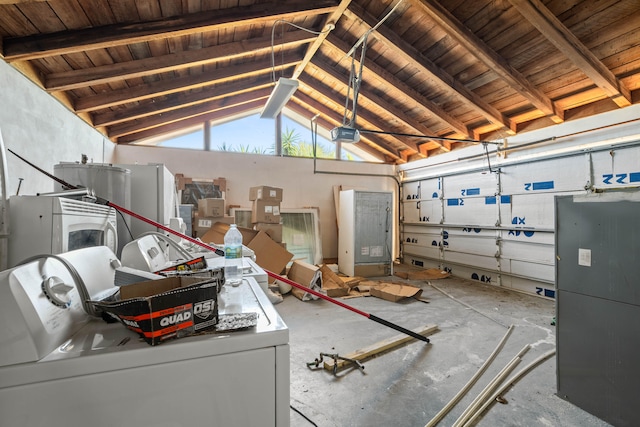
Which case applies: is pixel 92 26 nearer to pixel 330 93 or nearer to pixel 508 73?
pixel 330 93

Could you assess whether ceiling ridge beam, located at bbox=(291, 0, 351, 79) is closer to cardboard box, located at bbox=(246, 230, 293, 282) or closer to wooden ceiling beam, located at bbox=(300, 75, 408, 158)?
wooden ceiling beam, located at bbox=(300, 75, 408, 158)

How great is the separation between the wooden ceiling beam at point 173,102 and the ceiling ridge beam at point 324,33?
0.56 meters

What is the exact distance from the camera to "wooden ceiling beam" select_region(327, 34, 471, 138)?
3.95 meters

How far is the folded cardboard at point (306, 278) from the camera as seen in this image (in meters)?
3.86

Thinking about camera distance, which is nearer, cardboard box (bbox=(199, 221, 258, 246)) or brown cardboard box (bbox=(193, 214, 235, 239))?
cardboard box (bbox=(199, 221, 258, 246))

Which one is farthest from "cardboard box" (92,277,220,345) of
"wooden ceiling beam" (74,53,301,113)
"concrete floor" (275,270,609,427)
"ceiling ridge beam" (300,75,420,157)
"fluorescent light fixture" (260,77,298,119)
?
"ceiling ridge beam" (300,75,420,157)

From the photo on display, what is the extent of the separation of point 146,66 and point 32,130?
1.19 meters

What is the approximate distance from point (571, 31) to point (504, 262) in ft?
10.00

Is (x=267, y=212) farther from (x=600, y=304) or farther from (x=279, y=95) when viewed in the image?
(x=600, y=304)

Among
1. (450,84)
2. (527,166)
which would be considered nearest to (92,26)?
(450,84)

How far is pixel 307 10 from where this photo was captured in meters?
3.07

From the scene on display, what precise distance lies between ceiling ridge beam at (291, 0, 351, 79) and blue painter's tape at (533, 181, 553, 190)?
11.3 ft

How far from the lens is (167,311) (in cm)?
71

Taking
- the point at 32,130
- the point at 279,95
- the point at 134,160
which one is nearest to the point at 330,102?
the point at 279,95
